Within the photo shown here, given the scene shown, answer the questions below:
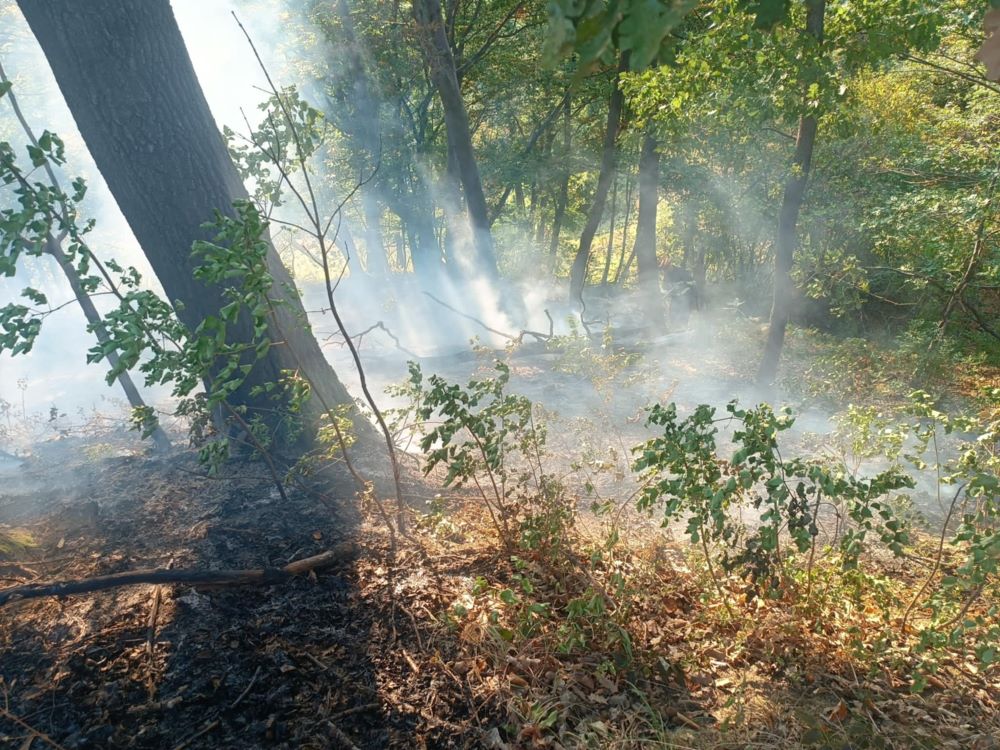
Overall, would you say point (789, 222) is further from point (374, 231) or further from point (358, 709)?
point (374, 231)

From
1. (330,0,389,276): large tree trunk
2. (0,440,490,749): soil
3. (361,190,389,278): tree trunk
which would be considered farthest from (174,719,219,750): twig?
(361,190,389,278): tree trunk

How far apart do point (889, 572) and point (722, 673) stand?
1787mm

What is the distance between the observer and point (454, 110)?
11.5 metres

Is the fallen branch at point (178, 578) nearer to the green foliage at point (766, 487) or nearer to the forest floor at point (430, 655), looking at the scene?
the forest floor at point (430, 655)

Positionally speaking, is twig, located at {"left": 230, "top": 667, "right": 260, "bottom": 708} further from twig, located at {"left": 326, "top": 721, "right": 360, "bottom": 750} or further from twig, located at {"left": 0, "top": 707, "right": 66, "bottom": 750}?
twig, located at {"left": 0, "top": 707, "right": 66, "bottom": 750}

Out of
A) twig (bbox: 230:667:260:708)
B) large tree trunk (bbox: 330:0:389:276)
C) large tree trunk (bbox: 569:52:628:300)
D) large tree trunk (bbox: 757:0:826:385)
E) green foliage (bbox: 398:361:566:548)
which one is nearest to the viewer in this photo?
twig (bbox: 230:667:260:708)

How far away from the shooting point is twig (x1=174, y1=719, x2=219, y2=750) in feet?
6.30

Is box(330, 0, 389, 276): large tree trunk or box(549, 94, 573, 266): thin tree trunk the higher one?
box(330, 0, 389, 276): large tree trunk

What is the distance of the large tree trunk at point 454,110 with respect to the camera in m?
10.8

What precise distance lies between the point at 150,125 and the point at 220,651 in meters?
3.45

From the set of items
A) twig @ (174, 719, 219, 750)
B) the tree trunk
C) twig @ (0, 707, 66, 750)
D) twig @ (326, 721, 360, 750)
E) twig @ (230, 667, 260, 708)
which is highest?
twig @ (0, 707, 66, 750)

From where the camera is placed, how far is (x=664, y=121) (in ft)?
23.2

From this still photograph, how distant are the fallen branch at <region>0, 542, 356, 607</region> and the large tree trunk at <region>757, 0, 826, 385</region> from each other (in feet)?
21.0

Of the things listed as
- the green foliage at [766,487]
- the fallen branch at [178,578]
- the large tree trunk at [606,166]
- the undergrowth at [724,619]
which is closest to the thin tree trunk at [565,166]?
the large tree trunk at [606,166]
